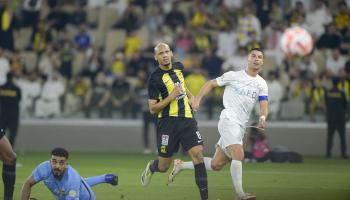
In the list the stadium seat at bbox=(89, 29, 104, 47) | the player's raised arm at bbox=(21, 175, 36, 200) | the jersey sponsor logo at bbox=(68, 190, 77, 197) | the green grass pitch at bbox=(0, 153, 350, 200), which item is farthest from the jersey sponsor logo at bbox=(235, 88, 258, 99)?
the stadium seat at bbox=(89, 29, 104, 47)

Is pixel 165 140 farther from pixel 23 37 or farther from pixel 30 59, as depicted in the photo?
pixel 23 37

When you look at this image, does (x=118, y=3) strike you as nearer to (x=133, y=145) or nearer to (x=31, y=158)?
(x=133, y=145)

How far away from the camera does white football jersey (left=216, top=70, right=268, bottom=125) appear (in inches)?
575

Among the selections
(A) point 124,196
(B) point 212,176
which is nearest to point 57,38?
(B) point 212,176

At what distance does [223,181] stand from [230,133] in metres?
4.10

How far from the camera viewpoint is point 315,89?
86.3 feet

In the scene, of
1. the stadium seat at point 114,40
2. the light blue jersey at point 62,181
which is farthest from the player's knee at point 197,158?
the stadium seat at point 114,40

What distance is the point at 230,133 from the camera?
47.2 feet

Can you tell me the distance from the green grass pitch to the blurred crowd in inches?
86.0

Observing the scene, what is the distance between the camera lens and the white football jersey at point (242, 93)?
14.6 meters

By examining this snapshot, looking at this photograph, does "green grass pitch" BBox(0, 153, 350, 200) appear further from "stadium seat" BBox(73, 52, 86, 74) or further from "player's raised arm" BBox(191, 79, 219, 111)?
"stadium seat" BBox(73, 52, 86, 74)

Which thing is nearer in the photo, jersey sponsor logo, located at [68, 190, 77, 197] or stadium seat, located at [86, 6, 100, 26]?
jersey sponsor logo, located at [68, 190, 77, 197]

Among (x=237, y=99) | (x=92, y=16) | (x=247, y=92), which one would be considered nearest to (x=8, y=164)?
(x=237, y=99)

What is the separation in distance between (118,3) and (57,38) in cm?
226
